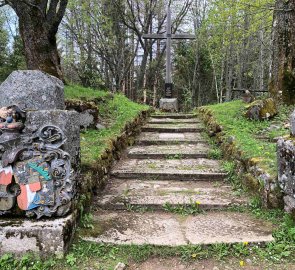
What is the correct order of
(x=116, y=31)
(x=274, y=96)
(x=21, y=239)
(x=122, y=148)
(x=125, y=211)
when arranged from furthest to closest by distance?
(x=116, y=31) < (x=274, y=96) < (x=122, y=148) < (x=125, y=211) < (x=21, y=239)

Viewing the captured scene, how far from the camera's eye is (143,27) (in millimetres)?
15633

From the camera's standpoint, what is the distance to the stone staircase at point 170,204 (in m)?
2.66

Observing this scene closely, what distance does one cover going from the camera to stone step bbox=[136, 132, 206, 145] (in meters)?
5.77

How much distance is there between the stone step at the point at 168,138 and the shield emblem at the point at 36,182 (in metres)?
3.50

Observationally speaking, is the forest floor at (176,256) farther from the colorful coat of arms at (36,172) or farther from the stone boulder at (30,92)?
the stone boulder at (30,92)

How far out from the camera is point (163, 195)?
11.6 feet

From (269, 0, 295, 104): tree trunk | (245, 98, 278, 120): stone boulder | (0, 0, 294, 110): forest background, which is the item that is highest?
(0, 0, 294, 110): forest background

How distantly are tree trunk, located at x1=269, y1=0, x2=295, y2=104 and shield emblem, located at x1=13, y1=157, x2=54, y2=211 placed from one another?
228 inches

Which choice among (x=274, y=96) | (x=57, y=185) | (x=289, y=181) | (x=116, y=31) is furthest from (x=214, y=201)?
(x=116, y=31)

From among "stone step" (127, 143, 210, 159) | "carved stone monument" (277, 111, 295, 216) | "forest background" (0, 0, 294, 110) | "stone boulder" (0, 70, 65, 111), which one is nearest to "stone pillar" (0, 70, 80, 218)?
"stone boulder" (0, 70, 65, 111)

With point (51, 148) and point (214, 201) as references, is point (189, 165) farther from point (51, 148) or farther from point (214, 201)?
point (51, 148)

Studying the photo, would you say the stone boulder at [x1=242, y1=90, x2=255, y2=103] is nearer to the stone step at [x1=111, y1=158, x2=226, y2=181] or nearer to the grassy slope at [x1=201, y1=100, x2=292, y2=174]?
the grassy slope at [x1=201, y1=100, x2=292, y2=174]

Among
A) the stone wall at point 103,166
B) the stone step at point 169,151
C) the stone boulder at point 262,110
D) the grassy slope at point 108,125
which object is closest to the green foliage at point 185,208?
the stone wall at point 103,166

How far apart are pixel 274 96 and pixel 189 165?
348cm
